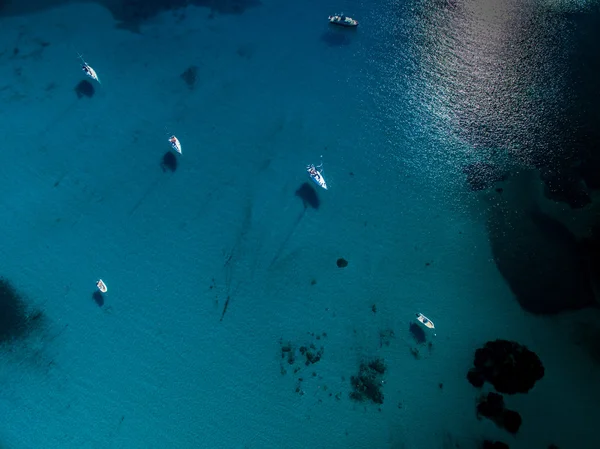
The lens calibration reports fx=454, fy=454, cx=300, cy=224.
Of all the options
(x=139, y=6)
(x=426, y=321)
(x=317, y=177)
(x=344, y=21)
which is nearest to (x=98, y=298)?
(x=317, y=177)

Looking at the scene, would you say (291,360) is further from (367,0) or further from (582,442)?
(367,0)

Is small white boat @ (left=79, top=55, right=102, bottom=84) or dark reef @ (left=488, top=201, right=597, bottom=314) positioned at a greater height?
dark reef @ (left=488, top=201, right=597, bottom=314)

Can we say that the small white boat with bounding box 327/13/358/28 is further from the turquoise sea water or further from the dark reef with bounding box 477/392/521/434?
the dark reef with bounding box 477/392/521/434

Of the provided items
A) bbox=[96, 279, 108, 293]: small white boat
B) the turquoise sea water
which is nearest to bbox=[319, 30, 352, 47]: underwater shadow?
the turquoise sea water

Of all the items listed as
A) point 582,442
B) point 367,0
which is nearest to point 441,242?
point 582,442

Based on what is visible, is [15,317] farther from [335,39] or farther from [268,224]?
[335,39]

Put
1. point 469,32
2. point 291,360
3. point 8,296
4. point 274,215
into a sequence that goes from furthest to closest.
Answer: point 469,32 → point 274,215 → point 8,296 → point 291,360
